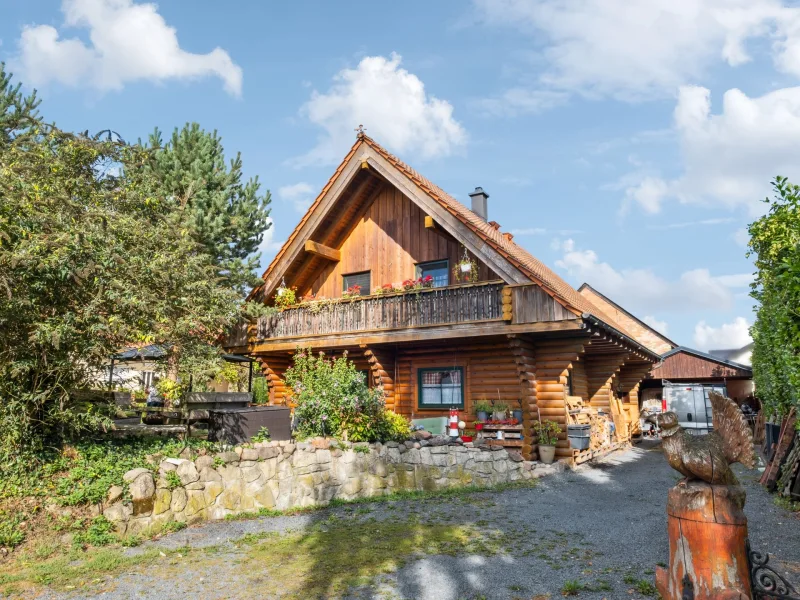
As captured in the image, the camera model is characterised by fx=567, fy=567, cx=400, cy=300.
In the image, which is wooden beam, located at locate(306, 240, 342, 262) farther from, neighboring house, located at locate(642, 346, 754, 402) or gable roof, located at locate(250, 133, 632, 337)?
neighboring house, located at locate(642, 346, 754, 402)

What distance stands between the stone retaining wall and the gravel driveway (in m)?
0.52

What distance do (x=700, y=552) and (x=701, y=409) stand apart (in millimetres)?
23490

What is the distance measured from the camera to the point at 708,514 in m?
4.29

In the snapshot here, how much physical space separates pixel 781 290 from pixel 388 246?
1219 cm

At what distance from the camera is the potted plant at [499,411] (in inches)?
599

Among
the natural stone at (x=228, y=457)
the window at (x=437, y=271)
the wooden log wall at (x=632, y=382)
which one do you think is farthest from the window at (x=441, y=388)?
the wooden log wall at (x=632, y=382)

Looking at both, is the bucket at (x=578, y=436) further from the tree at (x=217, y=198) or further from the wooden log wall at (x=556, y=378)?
the tree at (x=217, y=198)

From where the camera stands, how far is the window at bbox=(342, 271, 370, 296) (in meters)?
18.9

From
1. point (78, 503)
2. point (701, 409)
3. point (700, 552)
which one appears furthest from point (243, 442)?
point (701, 409)

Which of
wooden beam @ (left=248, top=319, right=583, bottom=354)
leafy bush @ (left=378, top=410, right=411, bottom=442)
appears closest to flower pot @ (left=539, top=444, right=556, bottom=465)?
wooden beam @ (left=248, top=319, right=583, bottom=354)

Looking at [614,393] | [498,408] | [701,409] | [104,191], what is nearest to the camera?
[104,191]

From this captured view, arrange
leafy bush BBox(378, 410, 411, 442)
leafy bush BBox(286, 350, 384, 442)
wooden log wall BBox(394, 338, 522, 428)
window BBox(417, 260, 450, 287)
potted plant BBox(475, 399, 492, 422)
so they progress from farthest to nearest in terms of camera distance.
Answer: window BBox(417, 260, 450, 287) < wooden log wall BBox(394, 338, 522, 428) < potted plant BBox(475, 399, 492, 422) < leafy bush BBox(378, 410, 411, 442) < leafy bush BBox(286, 350, 384, 442)

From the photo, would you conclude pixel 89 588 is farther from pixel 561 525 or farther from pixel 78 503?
pixel 561 525

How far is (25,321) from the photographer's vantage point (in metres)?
8.43
